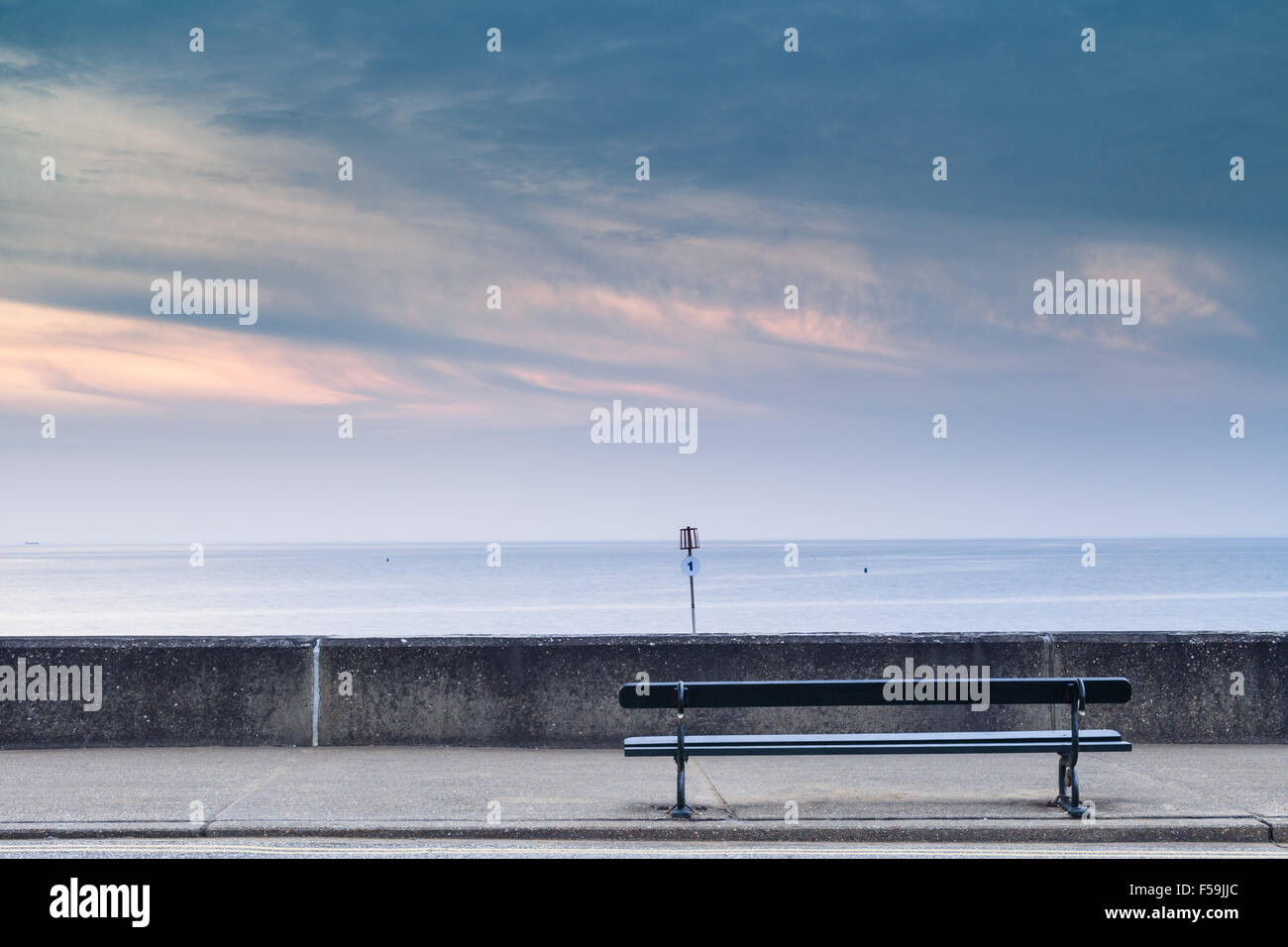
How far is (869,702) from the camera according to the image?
7180mm

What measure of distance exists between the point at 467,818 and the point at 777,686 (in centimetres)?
193

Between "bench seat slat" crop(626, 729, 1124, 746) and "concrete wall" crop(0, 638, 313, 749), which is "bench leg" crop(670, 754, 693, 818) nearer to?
"bench seat slat" crop(626, 729, 1124, 746)

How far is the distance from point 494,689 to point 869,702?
3.36 meters

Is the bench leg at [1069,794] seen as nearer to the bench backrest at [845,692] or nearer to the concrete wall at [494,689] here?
the bench backrest at [845,692]

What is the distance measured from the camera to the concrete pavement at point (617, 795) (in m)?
6.65

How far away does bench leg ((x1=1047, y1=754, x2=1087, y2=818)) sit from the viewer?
691 cm

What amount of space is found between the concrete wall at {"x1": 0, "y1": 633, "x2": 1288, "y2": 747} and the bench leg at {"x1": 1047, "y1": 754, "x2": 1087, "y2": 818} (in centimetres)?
223

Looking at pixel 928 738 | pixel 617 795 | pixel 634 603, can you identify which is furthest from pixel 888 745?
pixel 634 603

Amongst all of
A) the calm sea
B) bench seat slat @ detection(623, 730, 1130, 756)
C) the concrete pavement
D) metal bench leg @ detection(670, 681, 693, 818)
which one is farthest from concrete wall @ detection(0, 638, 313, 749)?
the calm sea

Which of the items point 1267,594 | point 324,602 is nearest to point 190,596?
point 324,602

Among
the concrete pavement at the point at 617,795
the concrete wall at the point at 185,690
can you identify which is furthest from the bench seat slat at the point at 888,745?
the concrete wall at the point at 185,690
